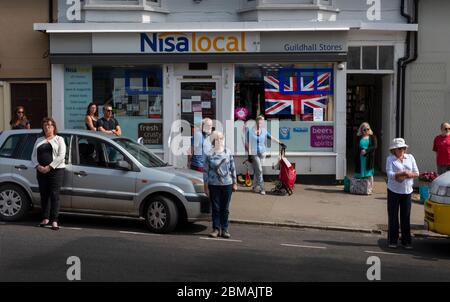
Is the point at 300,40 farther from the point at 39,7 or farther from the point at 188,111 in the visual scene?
the point at 39,7

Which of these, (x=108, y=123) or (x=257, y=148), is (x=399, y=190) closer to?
(x=257, y=148)

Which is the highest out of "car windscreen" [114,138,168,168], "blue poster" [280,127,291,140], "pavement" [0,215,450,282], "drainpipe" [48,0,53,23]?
"drainpipe" [48,0,53,23]

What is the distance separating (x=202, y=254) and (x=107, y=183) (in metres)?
2.54

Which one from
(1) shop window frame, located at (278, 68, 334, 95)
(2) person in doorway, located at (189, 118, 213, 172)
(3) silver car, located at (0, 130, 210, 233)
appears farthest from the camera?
(1) shop window frame, located at (278, 68, 334, 95)

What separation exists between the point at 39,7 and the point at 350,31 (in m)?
7.75

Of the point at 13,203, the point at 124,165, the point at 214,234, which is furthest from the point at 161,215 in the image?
the point at 13,203

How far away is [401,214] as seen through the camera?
977 cm

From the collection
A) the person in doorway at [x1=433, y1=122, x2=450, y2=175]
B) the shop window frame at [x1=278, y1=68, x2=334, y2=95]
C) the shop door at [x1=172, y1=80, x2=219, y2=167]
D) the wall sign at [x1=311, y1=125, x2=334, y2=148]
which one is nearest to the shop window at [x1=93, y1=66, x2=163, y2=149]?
the shop door at [x1=172, y1=80, x2=219, y2=167]

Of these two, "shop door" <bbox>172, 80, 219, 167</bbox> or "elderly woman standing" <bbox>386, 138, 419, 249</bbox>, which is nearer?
"elderly woman standing" <bbox>386, 138, 419, 249</bbox>

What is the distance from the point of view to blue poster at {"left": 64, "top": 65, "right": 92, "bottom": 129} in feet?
51.6

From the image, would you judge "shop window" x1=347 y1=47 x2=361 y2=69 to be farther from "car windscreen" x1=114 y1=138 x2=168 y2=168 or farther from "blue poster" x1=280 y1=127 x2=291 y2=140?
"car windscreen" x1=114 y1=138 x2=168 y2=168

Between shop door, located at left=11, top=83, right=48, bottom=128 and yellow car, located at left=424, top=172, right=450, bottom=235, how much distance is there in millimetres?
10336

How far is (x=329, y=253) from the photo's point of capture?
30.1ft

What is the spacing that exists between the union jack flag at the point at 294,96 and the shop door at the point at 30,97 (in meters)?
5.66
